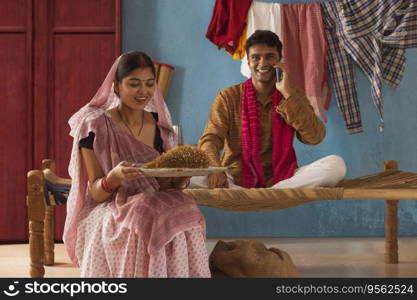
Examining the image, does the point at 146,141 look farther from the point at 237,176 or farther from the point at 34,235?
the point at 237,176

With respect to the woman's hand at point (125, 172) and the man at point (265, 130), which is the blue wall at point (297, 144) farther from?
the woman's hand at point (125, 172)

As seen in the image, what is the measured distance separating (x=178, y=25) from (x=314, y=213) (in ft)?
5.87

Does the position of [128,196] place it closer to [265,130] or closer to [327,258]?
[265,130]

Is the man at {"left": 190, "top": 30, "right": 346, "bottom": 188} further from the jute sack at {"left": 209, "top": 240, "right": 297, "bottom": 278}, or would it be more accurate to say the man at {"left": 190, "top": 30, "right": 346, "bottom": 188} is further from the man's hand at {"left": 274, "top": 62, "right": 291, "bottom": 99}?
the jute sack at {"left": 209, "top": 240, "right": 297, "bottom": 278}

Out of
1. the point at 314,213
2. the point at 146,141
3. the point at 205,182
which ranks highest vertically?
the point at 146,141

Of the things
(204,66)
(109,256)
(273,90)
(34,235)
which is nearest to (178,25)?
(204,66)

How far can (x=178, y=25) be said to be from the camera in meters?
6.18

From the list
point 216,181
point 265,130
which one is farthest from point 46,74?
point 216,181

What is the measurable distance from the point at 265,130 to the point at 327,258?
1055mm

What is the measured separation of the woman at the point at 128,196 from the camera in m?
3.16

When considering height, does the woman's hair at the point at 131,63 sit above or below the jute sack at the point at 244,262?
above

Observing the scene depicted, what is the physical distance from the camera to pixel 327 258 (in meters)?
5.37

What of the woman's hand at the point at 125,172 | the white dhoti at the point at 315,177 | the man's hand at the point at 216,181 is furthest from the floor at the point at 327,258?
the woman's hand at the point at 125,172

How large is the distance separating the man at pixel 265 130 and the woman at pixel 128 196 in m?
1.13
